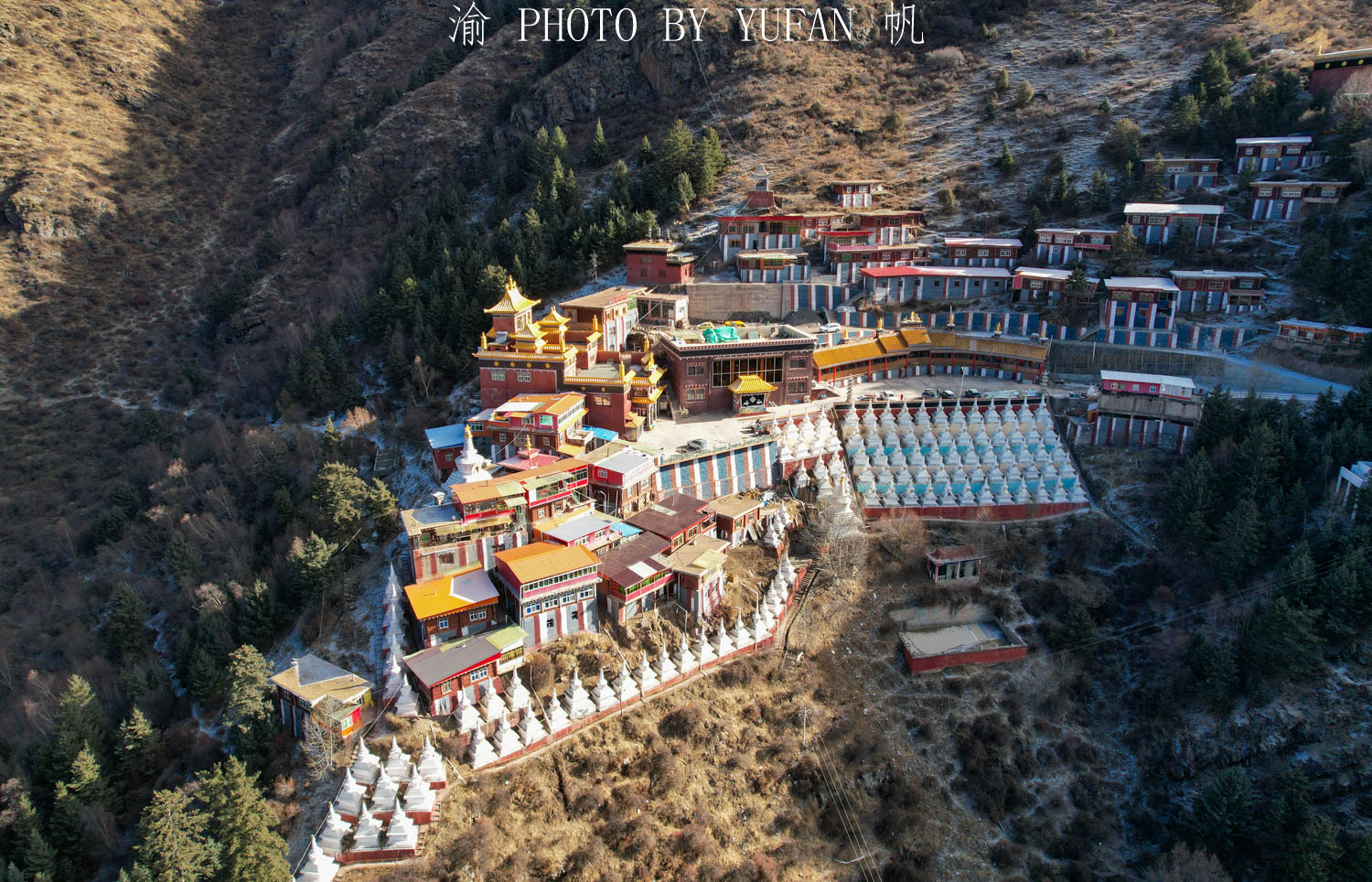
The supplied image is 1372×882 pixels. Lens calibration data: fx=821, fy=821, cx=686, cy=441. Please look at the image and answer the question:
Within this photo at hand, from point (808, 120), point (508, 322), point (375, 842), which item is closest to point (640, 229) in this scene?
point (508, 322)

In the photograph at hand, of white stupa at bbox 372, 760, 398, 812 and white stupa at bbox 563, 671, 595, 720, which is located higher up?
white stupa at bbox 563, 671, 595, 720

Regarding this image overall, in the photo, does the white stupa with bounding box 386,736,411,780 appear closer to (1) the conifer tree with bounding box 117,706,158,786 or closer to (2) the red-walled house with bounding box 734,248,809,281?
(1) the conifer tree with bounding box 117,706,158,786

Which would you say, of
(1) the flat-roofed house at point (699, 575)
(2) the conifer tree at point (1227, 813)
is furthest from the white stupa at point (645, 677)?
(2) the conifer tree at point (1227, 813)

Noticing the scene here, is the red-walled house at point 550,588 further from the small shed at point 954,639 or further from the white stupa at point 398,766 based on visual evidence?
the small shed at point 954,639

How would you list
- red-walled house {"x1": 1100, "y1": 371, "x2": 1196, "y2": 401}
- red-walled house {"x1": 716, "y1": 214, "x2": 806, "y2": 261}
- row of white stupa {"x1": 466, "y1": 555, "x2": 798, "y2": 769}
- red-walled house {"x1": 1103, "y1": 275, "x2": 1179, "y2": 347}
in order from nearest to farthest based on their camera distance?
row of white stupa {"x1": 466, "y1": 555, "x2": 798, "y2": 769} → red-walled house {"x1": 1100, "y1": 371, "x2": 1196, "y2": 401} → red-walled house {"x1": 1103, "y1": 275, "x2": 1179, "y2": 347} → red-walled house {"x1": 716, "y1": 214, "x2": 806, "y2": 261}

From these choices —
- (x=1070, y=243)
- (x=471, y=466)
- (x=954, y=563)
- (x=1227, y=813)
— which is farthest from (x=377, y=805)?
(x=1070, y=243)

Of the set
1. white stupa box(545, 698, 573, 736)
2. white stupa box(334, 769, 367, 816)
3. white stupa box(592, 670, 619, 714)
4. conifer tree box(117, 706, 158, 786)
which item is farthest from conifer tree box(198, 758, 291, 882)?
white stupa box(592, 670, 619, 714)

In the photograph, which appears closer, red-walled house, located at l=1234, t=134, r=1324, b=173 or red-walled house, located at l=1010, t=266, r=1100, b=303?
red-walled house, located at l=1010, t=266, r=1100, b=303
